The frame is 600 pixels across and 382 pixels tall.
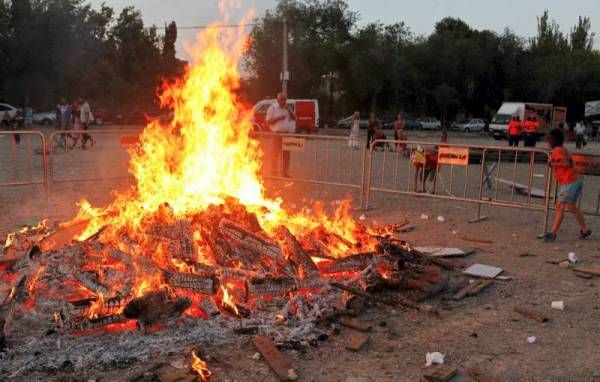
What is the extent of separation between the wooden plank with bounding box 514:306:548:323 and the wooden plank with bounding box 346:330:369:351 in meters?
1.72

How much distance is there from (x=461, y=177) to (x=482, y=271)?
906cm

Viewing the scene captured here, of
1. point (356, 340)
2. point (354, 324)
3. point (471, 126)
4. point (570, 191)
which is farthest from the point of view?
point (471, 126)

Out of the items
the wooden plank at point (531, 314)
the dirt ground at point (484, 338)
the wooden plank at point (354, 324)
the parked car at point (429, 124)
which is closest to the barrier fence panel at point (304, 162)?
the dirt ground at point (484, 338)

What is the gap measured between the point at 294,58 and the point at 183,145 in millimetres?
43853

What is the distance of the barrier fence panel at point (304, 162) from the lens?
1190 centimetres

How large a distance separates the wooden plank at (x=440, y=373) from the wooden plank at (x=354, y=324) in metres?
0.79

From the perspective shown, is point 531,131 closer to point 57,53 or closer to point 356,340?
point 356,340

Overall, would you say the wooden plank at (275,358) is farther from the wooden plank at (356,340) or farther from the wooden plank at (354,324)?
the wooden plank at (354,324)

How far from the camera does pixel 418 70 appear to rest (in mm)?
58031

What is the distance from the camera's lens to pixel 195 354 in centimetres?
427

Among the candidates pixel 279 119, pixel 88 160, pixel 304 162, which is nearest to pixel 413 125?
pixel 304 162

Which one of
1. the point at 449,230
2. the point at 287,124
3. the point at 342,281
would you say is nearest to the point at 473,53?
the point at 287,124

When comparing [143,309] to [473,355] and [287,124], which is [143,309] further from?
[287,124]

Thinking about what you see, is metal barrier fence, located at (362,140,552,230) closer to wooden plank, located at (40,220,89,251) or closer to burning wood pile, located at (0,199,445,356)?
burning wood pile, located at (0,199,445,356)
